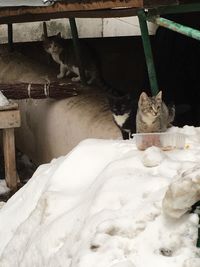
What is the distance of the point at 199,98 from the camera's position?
7.56 meters

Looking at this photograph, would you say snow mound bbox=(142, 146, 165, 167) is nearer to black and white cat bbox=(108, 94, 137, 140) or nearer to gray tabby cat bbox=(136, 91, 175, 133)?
gray tabby cat bbox=(136, 91, 175, 133)

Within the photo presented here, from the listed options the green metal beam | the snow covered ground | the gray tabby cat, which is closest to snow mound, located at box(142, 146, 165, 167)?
the snow covered ground

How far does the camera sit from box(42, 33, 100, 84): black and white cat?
7.48m

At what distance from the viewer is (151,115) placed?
4.64 m

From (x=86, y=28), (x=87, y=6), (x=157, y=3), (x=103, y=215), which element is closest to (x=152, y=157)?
(x=103, y=215)

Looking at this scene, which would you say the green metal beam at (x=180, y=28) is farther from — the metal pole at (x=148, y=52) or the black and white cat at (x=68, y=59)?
the black and white cat at (x=68, y=59)

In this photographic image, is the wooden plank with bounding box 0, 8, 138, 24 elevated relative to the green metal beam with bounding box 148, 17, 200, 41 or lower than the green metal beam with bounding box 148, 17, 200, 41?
elevated

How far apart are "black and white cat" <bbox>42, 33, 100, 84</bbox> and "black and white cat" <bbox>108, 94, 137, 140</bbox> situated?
1.78 metres

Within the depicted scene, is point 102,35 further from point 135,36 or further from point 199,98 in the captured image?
point 199,98

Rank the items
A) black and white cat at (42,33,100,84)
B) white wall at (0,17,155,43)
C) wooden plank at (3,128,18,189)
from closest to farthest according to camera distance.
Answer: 1. wooden plank at (3,128,18,189)
2. black and white cat at (42,33,100,84)
3. white wall at (0,17,155,43)

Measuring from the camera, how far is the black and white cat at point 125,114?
17.3 feet

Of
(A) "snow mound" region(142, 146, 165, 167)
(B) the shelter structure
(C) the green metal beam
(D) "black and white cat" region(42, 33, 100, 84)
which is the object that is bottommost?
(A) "snow mound" region(142, 146, 165, 167)

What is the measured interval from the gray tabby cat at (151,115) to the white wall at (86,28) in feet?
14.8

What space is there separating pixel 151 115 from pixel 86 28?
5492 mm
